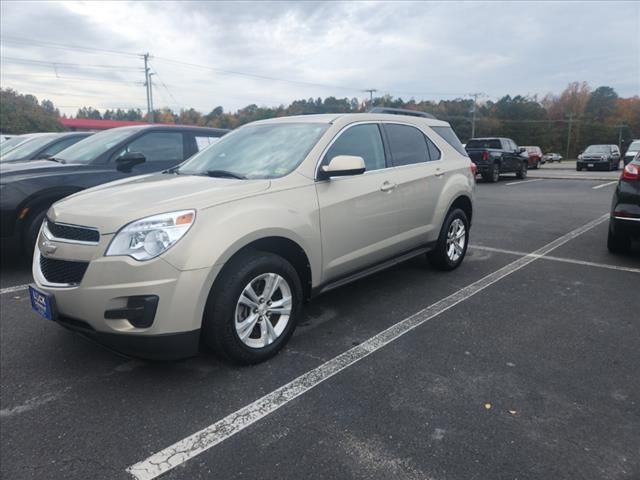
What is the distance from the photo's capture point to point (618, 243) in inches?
239

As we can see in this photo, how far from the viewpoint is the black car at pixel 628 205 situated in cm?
529

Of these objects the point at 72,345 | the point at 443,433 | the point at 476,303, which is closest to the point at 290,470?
the point at 443,433

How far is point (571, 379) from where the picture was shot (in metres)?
2.96

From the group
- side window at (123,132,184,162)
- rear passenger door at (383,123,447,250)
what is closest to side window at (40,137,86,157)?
side window at (123,132,184,162)

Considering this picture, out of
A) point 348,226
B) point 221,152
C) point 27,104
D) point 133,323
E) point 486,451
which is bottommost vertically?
point 486,451

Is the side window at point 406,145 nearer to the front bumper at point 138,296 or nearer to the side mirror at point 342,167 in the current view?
the side mirror at point 342,167

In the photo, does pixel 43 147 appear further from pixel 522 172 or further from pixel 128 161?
pixel 522 172

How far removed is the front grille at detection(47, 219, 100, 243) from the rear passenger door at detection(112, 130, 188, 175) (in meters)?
3.25

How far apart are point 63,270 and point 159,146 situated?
4.01 m

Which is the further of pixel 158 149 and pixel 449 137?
pixel 158 149

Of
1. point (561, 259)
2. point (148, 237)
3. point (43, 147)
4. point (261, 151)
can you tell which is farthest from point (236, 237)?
point (43, 147)

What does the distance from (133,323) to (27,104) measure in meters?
60.7

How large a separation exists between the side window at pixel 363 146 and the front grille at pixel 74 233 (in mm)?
1752

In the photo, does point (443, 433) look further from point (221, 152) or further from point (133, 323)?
point (221, 152)
